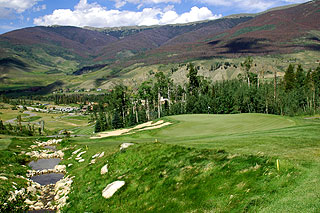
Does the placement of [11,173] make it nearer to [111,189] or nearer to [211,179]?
[111,189]

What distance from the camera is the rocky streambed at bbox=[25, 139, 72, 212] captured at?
77.2 ft

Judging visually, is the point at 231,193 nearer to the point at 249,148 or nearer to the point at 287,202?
the point at 287,202

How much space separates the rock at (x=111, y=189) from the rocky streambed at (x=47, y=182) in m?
5.50

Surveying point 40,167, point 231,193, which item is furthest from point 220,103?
point 231,193

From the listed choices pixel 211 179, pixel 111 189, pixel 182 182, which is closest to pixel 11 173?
pixel 111 189

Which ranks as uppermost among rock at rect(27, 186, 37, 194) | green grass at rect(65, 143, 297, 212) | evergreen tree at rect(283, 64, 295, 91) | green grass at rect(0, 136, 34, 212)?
evergreen tree at rect(283, 64, 295, 91)

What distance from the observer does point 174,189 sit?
15.9m

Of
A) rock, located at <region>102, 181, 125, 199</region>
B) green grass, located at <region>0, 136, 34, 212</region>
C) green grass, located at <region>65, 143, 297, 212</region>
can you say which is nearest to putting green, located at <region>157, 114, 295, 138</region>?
green grass, located at <region>65, 143, 297, 212</region>

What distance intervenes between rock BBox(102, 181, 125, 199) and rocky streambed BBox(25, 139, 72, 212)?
5.50m

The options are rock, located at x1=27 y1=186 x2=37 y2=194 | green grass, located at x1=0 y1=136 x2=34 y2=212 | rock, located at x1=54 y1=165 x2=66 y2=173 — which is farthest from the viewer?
rock, located at x1=54 y1=165 x2=66 y2=173

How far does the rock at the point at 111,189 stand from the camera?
750 inches

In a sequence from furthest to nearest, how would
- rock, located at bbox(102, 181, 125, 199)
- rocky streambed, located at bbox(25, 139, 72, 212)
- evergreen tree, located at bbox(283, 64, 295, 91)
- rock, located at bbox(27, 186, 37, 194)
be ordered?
1. evergreen tree, located at bbox(283, 64, 295, 91)
2. rock, located at bbox(27, 186, 37, 194)
3. rocky streambed, located at bbox(25, 139, 72, 212)
4. rock, located at bbox(102, 181, 125, 199)

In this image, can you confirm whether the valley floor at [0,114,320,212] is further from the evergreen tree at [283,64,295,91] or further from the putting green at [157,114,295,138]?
the evergreen tree at [283,64,295,91]

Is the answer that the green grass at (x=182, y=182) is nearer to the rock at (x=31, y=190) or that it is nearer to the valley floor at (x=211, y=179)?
the valley floor at (x=211, y=179)
